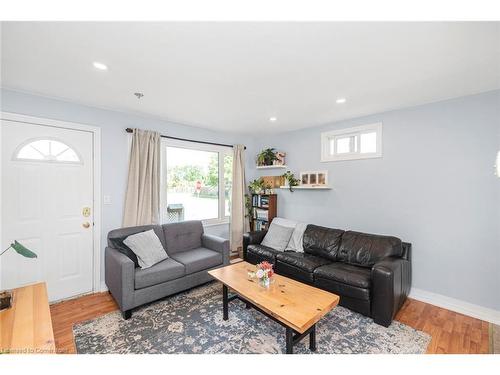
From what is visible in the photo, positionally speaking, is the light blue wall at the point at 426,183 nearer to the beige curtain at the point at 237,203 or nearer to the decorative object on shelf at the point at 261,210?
the decorative object on shelf at the point at 261,210

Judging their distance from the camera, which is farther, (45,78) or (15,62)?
(45,78)

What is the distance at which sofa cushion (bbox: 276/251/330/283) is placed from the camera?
2701 mm

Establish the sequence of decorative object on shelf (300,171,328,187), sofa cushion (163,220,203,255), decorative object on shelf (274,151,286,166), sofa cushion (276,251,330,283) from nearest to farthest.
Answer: sofa cushion (276,251,330,283) → sofa cushion (163,220,203,255) → decorative object on shelf (300,171,328,187) → decorative object on shelf (274,151,286,166)

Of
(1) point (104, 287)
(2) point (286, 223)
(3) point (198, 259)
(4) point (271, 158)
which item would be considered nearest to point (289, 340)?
(3) point (198, 259)

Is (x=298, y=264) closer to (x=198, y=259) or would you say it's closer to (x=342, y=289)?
(x=342, y=289)

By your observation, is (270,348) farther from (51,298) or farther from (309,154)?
(309,154)

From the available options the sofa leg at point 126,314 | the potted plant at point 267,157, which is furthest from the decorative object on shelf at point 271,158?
the sofa leg at point 126,314

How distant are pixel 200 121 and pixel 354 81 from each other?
2.29m

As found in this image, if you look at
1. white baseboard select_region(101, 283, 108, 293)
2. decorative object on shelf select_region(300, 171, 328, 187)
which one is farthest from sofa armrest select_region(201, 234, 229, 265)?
decorative object on shelf select_region(300, 171, 328, 187)

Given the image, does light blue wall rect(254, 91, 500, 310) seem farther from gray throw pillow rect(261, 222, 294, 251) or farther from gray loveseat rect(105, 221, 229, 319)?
gray loveseat rect(105, 221, 229, 319)

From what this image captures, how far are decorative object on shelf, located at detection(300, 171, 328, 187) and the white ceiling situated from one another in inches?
44.6

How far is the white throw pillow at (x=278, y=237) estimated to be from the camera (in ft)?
11.1
